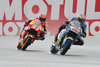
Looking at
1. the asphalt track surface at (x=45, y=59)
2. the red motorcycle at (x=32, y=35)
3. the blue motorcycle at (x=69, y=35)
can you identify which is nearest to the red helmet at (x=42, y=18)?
the red motorcycle at (x=32, y=35)

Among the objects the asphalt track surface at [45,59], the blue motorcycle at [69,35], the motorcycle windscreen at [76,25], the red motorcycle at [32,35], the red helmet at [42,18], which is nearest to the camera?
the asphalt track surface at [45,59]

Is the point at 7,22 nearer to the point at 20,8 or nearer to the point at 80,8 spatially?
the point at 20,8

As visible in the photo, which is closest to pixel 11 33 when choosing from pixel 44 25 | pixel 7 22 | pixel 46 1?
pixel 7 22

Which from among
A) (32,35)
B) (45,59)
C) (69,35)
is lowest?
(45,59)

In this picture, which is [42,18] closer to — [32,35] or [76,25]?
[32,35]

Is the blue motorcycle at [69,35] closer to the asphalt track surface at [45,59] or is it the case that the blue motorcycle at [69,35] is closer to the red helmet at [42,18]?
the asphalt track surface at [45,59]

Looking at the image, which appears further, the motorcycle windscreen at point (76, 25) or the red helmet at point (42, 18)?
the red helmet at point (42, 18)

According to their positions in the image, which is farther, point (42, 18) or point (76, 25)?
point (42, 18)

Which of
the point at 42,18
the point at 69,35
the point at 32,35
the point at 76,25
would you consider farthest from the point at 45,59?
the point at 42,18

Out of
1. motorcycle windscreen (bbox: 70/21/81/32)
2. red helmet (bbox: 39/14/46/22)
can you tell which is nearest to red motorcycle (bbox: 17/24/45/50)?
red helmet (bbox: 39/14/46/22)

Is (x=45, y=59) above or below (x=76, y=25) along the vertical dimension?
below

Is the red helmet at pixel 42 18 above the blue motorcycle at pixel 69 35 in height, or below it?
above

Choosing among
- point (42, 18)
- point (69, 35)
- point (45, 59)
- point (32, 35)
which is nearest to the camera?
point (45, 59)

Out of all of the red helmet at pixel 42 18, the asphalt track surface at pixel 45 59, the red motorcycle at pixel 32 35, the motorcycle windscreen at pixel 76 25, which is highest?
the red helmet at pixel 42 18
